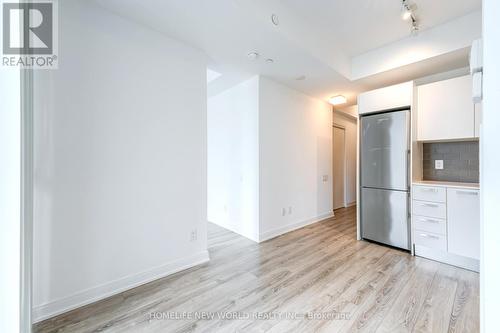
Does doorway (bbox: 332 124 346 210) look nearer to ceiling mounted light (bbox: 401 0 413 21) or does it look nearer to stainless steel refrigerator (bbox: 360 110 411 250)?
stainless steel refrigerator (bbox: 360 110 411 250)

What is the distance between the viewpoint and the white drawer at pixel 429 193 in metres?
2.50

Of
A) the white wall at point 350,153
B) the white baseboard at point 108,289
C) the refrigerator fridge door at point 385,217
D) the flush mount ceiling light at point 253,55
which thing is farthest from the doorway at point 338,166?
the white baseboard at point 108,289

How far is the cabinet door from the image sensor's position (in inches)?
89.7

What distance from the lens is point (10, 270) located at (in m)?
1.00

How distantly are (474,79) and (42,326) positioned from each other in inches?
118

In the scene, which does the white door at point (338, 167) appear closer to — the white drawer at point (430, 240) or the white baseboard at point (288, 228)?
the white baseboard at point (288, 228)

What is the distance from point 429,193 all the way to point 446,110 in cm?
108

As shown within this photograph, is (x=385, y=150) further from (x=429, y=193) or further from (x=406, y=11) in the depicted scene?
(x=406, y=11)

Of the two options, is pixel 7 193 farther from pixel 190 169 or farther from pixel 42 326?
pixel 190 169

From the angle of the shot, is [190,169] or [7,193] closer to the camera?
[7,193]

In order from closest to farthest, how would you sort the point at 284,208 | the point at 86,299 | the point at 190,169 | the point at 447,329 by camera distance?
the point at 447,329 → the point at 86,299 → the point at 190,169 → the point at 284,208

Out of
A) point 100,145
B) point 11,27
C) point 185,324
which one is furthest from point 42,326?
point 11,27

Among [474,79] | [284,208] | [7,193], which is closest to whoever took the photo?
[474,79]

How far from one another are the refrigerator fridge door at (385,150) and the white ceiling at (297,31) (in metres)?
0.72
